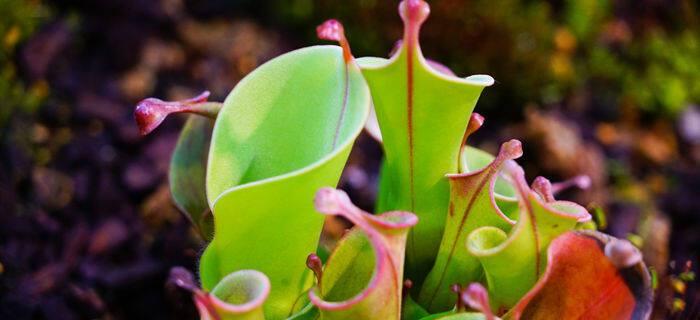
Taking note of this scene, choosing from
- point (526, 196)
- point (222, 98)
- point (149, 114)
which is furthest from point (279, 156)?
point (222, 98)

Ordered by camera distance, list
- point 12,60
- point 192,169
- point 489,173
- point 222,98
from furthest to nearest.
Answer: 1. point 222,98
2. point 12,60
3. point 192,169
4. point 489,173

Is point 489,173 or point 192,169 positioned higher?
point 489,173

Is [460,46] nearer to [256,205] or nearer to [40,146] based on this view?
[40,146]

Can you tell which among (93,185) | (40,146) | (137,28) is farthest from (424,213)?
(137,28)

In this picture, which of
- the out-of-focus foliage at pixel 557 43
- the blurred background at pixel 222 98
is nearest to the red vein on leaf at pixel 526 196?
the blurred background at pixel 222 98

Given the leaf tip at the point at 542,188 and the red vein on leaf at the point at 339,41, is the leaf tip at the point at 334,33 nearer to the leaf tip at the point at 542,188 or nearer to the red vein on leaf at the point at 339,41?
the red vein on leaf at the point at 339,41

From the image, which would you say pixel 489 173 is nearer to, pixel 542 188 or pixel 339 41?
pixel 542 188

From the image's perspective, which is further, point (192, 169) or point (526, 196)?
point (192, 169)
